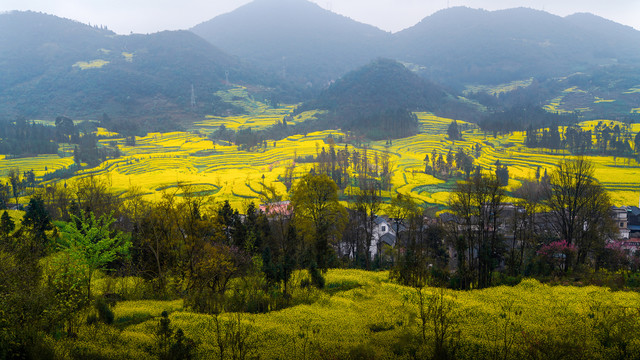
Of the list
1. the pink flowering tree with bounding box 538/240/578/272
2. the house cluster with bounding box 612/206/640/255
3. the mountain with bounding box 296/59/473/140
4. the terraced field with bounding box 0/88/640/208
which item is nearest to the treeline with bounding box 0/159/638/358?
the pink flowering tree with bounding box 538/240/578/272

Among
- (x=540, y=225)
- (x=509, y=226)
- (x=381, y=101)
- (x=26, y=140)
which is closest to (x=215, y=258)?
(x=509, y=226)

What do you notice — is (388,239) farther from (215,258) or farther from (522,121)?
(522,121)

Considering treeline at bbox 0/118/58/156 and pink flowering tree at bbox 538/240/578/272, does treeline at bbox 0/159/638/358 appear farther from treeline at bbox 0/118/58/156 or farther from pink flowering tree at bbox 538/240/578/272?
treeline at bbox 0/118/58/156

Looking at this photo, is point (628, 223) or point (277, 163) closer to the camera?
point (628, 223)

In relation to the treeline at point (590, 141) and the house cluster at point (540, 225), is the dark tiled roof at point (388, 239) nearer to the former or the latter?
the house cluster at point (540, 225)

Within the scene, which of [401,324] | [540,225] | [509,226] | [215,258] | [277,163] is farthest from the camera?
[277,163]

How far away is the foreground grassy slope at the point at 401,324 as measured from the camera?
1159 cm

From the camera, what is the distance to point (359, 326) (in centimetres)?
1376

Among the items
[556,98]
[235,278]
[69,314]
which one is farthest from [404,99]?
[69,314]

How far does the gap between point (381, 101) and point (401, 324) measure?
15156 cm

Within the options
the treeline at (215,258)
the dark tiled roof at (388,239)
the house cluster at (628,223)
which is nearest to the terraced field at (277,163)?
the house cluster at (628,223)

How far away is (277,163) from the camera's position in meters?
92.6

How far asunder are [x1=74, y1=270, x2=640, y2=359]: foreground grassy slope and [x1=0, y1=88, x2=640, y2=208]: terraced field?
39314 millimetres

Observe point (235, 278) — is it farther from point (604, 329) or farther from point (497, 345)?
point (604, 329)
